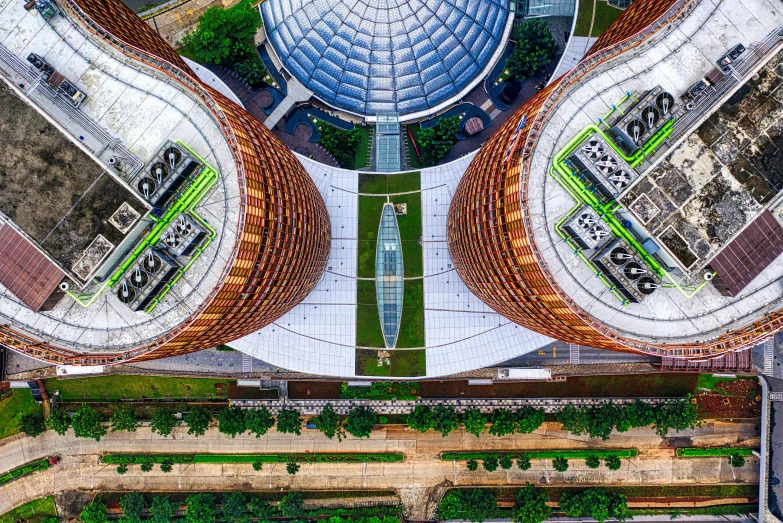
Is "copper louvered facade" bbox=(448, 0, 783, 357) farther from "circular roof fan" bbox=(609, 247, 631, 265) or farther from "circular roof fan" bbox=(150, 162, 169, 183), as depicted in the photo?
"circular roof fan" bbox=(150, 162, 169, 183)

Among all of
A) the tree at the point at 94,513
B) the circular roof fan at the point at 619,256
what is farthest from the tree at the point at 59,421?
the circular roof fan at the point at 619,256

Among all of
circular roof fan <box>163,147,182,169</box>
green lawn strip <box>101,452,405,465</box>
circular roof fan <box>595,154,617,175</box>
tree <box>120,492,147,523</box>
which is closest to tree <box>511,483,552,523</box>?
green lawn strip <box>101,452,405,465</box>

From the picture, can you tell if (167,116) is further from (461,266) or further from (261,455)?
(261,455)

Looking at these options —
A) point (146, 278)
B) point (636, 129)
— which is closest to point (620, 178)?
point (636, 129)

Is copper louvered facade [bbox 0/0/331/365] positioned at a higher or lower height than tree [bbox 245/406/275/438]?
higher

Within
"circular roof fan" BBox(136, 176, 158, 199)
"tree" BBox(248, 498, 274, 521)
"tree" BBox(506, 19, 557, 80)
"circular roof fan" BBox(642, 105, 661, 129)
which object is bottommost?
"tree" BBox(248, 498, 274, 521)

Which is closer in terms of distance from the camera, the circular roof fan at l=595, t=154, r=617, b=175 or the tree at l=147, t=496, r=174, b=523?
the circular roof fan at l=595, t=154, r=617, b=175
